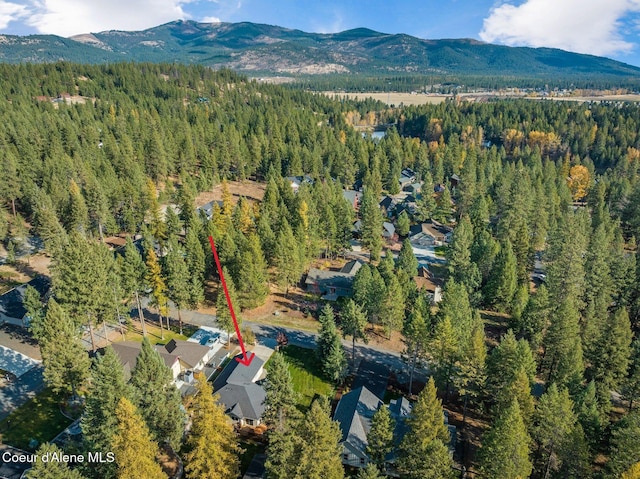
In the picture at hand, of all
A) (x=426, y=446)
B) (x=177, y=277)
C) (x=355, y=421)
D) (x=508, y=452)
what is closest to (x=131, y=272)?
(x=177, y=277)

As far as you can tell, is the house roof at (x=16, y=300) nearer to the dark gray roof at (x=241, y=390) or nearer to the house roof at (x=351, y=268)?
the dark gray roof at (x=241, y=390)

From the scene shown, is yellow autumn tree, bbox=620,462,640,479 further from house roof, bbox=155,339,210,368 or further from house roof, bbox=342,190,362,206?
house roof, bbox=342,190,362,206

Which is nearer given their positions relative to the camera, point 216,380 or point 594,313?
point 216,380

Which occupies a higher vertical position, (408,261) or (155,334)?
(408,261)

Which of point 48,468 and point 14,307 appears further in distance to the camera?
point 14,307

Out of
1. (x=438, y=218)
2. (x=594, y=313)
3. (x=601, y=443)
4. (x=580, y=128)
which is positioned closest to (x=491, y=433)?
(x=601, y=443)

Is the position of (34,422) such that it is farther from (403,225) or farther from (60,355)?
(403,225)

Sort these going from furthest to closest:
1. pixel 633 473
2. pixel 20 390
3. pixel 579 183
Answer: pixel 579 183, pixel 20 390, pixel 633 473

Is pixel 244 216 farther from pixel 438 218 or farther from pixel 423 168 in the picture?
pixel 423 168
